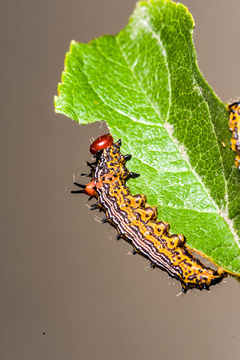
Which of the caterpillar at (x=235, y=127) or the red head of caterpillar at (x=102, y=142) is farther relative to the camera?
the red head of caterpillar at (x=102, y=142)

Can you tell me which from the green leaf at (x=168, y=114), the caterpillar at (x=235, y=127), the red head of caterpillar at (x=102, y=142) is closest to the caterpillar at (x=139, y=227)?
the red head of caterpillar at (x=102, y=142)

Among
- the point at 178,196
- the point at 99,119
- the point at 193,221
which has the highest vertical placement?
the point at 99,119

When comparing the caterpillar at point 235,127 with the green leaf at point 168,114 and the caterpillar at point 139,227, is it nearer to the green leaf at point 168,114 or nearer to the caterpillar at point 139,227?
the green leaf at point 168,114

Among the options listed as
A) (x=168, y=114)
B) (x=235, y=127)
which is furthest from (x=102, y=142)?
(x=235, y=127)

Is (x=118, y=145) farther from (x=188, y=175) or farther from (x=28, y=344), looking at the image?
(x=28, y=344)

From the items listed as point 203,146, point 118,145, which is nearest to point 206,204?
point 203,146

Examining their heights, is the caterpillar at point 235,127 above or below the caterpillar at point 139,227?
above

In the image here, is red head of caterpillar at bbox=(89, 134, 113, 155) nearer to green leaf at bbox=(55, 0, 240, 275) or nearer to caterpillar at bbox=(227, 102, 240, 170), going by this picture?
green leaf at bbox=(55, 0, 240, 275)
